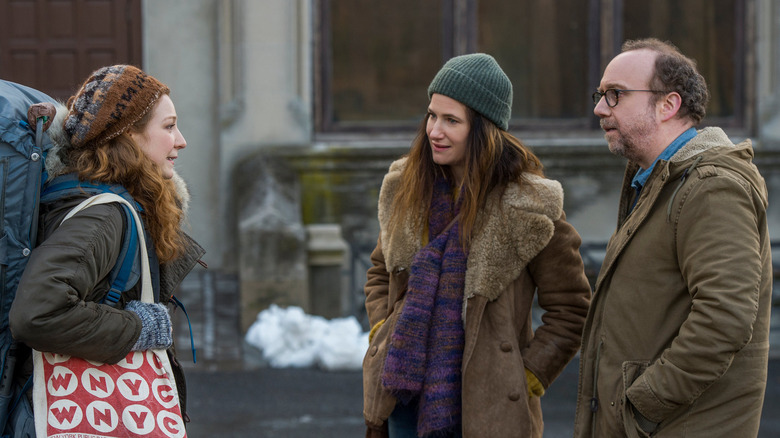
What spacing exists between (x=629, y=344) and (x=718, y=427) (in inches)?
13.5

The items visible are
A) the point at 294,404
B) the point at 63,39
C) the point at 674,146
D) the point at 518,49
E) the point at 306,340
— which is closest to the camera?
the point at 674,146

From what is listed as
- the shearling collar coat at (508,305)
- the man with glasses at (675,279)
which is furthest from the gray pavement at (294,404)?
the man with glasses at (675,279)

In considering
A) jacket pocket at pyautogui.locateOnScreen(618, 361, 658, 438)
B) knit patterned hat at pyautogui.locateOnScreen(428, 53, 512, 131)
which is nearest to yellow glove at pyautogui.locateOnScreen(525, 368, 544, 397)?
jacket pocket at pyautogui.locateOnScreen(618, 361, 658, 438)

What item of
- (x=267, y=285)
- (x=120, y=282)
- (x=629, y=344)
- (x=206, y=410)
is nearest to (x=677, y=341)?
(x=629, y=344)

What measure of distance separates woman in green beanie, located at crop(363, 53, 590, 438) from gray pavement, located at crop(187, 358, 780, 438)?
2.92 m

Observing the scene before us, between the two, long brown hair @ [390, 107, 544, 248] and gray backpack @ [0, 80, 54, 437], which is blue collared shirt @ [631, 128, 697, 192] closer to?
long brown hair @ [390, 107, 544, 248]

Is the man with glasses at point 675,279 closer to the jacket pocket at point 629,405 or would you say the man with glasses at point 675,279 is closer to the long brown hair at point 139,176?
the jacket pocket at point 629,405

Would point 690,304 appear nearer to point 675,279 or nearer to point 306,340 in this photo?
point 675,279

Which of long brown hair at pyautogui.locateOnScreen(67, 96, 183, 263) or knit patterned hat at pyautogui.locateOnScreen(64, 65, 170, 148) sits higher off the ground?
→ knit patterned hat at pyautogui.locateOnScreen(64, 65, 170, 148)

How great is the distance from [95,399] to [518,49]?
879 cm

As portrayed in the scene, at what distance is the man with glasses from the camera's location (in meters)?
2.62

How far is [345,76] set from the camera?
10.6 metres

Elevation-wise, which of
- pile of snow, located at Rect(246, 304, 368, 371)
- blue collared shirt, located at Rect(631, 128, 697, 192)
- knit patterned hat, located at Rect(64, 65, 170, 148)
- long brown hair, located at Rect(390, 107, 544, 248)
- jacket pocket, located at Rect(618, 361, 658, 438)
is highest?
knit patterned hat, located at Rect(64, 65, 170, 148)

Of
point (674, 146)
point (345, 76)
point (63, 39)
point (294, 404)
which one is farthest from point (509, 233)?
point (63, 39)
